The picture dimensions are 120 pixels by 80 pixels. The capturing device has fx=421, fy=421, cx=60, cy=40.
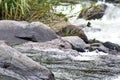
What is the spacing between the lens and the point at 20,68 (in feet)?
22.8

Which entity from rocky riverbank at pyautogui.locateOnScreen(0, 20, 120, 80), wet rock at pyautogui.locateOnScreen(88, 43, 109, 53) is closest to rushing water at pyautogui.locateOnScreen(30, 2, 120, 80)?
rocky riverbank at pyautogui.locateOnScreen(0, 20, 120, 80)

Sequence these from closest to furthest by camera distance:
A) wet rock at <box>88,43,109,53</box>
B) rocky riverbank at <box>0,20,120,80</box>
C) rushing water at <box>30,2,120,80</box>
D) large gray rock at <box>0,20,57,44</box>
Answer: rushing water at <box>30,2,120,80</box>
rocky riverbank at <box>0,20,120,80</box>
large gray rock at <box>0,20,57,44</box>
wet rock at <box>88,43,109,53</box>

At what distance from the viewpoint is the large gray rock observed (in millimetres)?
12066

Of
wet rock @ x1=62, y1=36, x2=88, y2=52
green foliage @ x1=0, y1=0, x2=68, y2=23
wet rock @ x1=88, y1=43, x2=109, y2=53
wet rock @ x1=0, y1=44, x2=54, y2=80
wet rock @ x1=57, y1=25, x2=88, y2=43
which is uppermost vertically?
wet rock @ x1=0, y1=44, x2=54, y2=80

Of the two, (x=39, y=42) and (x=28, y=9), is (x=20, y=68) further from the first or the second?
(x=28, y=9)

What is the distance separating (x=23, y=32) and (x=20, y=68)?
215 inches

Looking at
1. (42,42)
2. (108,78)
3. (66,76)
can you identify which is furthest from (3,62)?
(42,42)

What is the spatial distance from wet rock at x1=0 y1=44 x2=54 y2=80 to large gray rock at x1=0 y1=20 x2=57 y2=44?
15.8ft

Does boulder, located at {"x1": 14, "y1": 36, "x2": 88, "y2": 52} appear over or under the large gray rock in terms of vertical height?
under

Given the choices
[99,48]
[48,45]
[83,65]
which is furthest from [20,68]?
[99,48]

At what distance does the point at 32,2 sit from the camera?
1374cm

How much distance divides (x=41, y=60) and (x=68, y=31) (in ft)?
14.5

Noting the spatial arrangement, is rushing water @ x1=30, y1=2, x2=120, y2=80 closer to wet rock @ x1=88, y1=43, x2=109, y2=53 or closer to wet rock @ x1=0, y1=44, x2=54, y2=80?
wet rock @ x1=88, y1=43, x2=109, y2=53

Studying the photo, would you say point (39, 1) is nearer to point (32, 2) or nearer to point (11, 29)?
point (32, 2)
